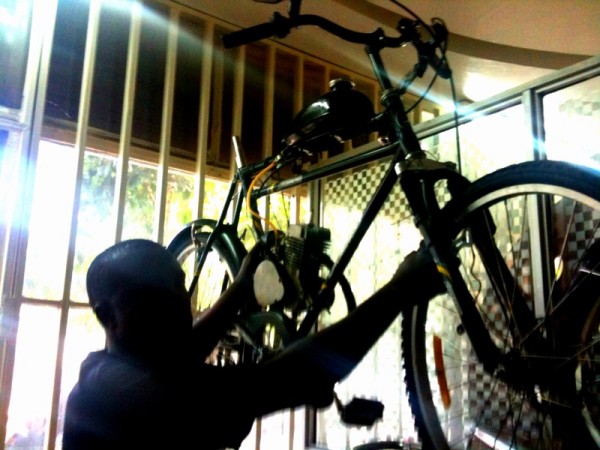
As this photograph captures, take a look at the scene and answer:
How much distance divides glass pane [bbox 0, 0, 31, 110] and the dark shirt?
141cm

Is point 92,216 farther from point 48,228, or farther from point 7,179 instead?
point 7,179

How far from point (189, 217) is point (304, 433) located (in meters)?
0.98

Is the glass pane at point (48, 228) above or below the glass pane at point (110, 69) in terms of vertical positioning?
below

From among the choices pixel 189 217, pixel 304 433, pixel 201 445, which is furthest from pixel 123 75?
pixel 201 445

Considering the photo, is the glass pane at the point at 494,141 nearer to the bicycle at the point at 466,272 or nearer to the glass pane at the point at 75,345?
the bicycle at the point at 466,272

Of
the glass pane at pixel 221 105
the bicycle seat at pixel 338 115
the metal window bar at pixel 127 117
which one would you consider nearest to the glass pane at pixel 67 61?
the metal window bar at pixel 127 117

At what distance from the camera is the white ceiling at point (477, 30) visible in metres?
2.37

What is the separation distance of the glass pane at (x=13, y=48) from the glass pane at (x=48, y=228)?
189 millimetres

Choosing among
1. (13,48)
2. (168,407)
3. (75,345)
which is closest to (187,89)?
(13,48)

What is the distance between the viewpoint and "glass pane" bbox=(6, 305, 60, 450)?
1.75m

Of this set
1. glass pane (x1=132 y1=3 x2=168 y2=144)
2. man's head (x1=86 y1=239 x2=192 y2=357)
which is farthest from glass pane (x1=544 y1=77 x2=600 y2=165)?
glass pane (x1=132 y1=3 x2=168 y2=144)

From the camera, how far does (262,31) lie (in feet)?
3.76

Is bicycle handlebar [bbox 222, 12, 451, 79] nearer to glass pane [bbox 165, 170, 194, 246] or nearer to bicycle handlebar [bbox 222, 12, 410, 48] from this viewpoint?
bicycle handlebar [bbox 222, 12, 410, 48]

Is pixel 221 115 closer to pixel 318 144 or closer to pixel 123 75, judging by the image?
pixel 123 75
